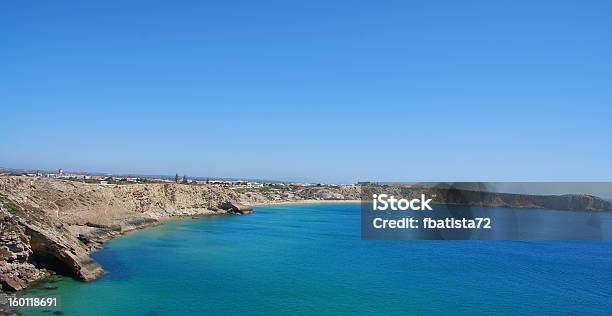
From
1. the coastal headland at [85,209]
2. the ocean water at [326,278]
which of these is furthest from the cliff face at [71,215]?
the ocean water at [326,278]

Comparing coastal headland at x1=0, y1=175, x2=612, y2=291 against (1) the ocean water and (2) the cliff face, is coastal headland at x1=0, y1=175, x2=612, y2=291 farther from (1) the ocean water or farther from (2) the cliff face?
(1) the ocean water

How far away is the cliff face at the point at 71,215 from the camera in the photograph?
79.6ft

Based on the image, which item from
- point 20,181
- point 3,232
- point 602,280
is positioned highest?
point 20,181

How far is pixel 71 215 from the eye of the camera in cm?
4141

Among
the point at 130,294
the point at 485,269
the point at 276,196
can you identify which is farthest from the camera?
the point at 276,196

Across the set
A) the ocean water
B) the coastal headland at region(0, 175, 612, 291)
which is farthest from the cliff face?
the ocean water

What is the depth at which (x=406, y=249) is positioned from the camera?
144 feet

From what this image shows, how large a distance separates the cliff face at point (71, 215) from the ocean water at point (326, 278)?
158 cm

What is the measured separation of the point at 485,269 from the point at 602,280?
796cm

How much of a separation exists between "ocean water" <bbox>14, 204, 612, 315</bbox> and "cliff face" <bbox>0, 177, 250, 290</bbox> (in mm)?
1580

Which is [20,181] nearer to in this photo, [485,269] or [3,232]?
[3,232]

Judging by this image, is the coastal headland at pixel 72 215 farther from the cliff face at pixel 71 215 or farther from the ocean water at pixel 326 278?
the ocean water at pixel 326 278

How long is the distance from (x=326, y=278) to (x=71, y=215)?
2708 centimetres

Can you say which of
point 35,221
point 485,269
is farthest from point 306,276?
point 35,221
